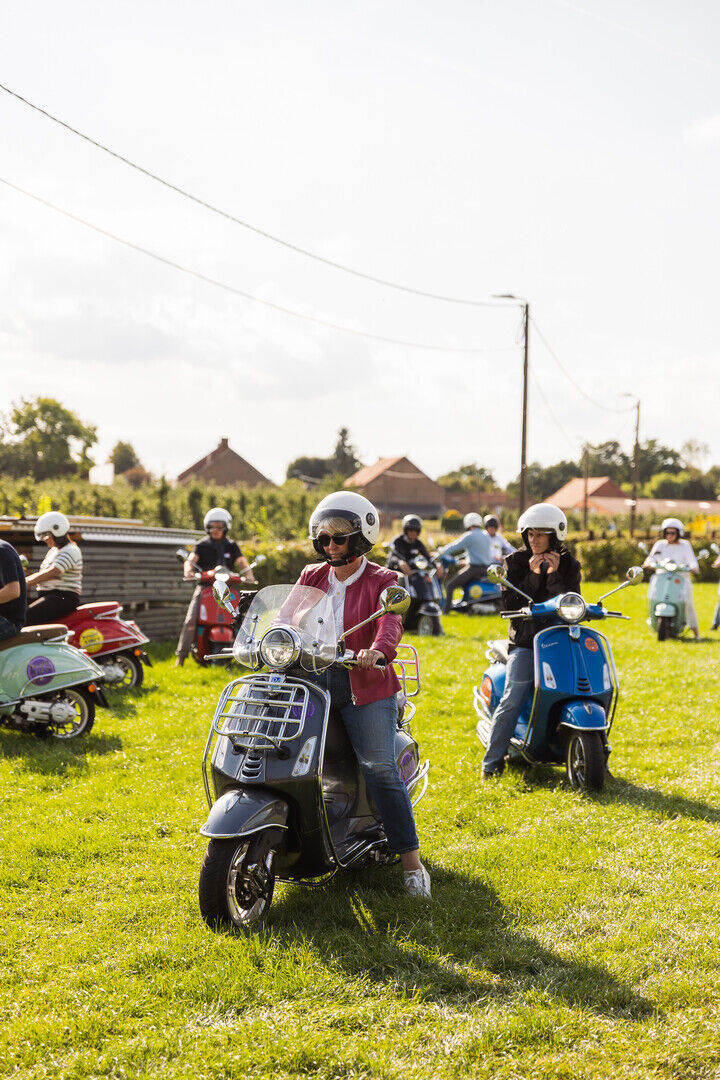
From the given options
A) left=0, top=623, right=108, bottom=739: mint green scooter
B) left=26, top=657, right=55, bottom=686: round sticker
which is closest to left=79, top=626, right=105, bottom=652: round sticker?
left=0, top=623, right=108, bottom=739: mint green scooter

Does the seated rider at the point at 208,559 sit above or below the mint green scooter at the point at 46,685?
above

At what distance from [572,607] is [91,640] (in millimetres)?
4902

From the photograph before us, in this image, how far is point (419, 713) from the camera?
849 centimetres

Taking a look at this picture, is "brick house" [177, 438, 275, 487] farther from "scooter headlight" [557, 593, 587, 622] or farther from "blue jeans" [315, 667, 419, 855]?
"blue jeans" [315, 667, 419, 855]

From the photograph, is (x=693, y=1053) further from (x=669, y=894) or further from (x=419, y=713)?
(x=419, y=713)

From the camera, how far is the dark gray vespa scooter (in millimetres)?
3760

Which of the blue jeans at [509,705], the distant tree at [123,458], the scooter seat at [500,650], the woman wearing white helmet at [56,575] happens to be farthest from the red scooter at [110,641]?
the distant tree at [123,458]

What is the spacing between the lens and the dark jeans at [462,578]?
16.7m

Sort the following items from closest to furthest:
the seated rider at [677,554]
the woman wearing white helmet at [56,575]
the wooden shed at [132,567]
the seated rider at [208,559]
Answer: the woman wearing white helmet at [56,575] → the seated rider at [208,559] → the wooden shed at [132,567] → the seated rider at [677,554]

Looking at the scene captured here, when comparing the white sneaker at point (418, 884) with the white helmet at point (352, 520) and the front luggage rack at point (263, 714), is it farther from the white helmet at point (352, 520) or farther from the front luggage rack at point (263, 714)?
the white helmet at point (352, 520)

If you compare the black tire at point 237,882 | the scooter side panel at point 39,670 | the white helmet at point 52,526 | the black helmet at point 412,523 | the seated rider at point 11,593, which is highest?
the black helmet at point 412,523

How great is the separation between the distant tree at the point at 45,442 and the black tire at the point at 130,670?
43.1 m

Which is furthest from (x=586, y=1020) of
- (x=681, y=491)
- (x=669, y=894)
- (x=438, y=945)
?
(x=681, y=491)

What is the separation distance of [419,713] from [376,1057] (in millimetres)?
5510
